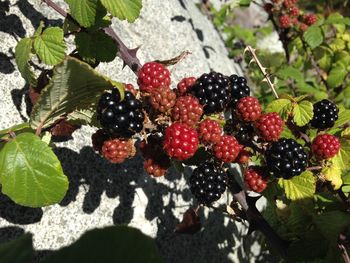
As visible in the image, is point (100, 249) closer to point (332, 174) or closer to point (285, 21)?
point (332, 174)

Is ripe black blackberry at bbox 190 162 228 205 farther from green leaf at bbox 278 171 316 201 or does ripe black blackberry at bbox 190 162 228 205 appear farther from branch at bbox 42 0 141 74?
branch at bbox 42 0 141 74

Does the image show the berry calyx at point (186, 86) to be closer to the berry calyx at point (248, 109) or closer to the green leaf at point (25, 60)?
the berry calyx at point (248, 109)

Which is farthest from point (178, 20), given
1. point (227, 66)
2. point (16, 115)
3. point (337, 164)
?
point (337, 164)

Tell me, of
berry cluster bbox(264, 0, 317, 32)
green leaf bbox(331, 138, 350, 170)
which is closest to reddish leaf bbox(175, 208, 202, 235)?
green leaf bbox(331, 138, 350, 170)

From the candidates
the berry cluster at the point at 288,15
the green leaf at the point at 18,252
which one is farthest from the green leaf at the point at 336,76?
the green leaf at the point at 18,252

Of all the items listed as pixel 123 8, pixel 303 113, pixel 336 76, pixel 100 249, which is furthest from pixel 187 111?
pixel 336 76
